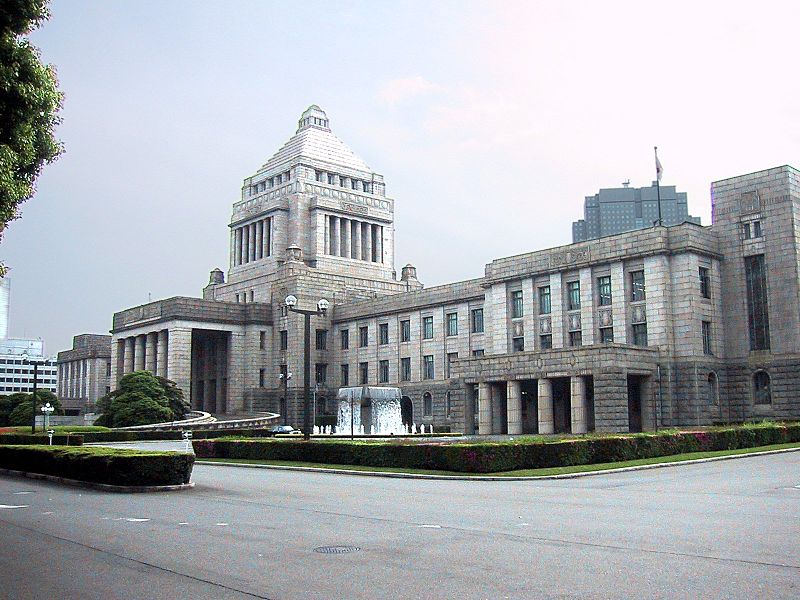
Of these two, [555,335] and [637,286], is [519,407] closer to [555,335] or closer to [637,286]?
[555,335]

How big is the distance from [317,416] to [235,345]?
459 inches

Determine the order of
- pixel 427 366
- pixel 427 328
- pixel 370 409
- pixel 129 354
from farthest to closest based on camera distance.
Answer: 1. pixel 129 354
2. pixel 427 328
3. pixel 427 366
4. pixel 370 409

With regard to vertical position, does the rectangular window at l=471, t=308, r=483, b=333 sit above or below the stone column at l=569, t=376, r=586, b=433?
above

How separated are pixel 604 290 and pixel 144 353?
5482 centimetres

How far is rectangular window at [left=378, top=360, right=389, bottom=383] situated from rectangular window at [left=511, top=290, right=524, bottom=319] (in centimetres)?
2308

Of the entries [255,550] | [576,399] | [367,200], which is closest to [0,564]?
[255,550]

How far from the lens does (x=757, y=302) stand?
193 ft

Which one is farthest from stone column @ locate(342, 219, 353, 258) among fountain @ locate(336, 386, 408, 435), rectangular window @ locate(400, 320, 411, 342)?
fountain @ locate(336, 386, 408, 435)

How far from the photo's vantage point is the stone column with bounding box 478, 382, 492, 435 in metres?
60.4

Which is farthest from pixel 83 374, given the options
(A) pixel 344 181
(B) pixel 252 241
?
(A) pixel 344 181

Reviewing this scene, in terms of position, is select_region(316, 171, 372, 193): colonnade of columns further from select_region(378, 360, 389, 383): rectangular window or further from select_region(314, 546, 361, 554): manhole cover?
select_region(314, 546, 361, 554): manhole cover

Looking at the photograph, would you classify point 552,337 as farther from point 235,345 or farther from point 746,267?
point 235,345

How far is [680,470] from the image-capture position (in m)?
27.6

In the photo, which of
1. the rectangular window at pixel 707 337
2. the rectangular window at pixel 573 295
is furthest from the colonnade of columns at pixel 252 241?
the rectangular window at pixel 707 337
